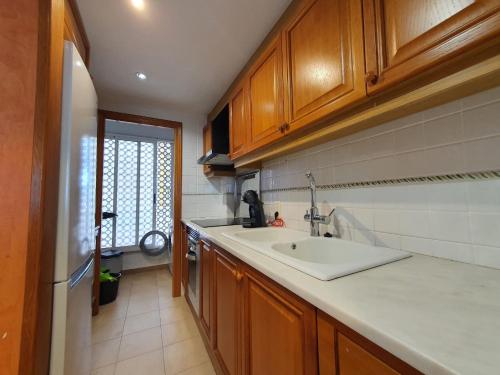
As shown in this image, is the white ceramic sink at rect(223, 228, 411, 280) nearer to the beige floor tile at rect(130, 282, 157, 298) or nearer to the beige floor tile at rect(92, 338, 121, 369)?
the beige floor tile at rect(92, 338, 121, 369)

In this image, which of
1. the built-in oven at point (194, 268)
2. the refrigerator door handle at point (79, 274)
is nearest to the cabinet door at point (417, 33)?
the refrigerator door handle at point (79, 274)

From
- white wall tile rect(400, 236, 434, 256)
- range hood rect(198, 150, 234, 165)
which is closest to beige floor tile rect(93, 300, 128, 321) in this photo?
range hood rect(198, 150, 234, 165)

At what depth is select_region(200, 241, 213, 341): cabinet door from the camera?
1429 millimetres

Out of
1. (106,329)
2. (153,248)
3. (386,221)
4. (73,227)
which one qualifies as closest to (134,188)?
(153,248)

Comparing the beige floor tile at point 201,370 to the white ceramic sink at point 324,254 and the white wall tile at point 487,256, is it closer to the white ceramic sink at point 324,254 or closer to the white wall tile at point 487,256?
the white ceramic sink at point 324,254

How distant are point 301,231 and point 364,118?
0.88 metres

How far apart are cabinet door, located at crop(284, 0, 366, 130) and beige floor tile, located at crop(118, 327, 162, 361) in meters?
1.89

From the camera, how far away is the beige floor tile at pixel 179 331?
169 centimetres

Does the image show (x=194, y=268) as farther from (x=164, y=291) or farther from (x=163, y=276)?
(x=163, y=276)

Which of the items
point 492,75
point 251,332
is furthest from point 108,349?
point 492,75

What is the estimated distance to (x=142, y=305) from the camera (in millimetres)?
2254

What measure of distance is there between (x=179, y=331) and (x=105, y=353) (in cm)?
52

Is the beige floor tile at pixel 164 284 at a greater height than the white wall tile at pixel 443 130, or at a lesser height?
lesser

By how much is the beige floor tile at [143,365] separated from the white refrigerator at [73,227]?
0.33m
